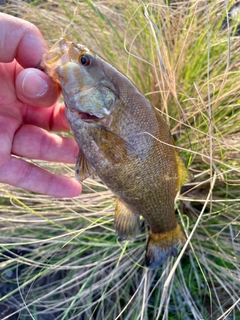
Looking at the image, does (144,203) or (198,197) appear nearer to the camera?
(144,203)

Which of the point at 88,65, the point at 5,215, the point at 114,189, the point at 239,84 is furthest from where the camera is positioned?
the point at 5,215

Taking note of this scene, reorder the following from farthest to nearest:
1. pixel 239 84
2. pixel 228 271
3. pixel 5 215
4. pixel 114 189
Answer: pixel 5 215
pixel 228 271
pixel 239 84
pixel 114 189

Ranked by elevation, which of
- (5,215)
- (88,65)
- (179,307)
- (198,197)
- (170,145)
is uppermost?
(88,65)

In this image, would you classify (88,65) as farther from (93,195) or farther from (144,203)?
(93,195)

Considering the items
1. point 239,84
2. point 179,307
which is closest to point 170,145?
point 239,84

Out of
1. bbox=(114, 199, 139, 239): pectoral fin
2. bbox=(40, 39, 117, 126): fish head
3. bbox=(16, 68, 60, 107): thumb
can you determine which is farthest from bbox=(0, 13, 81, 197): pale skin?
bbox=(114, 199, 139, 239): pectoral fin

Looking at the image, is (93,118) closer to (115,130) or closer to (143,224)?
(115,130)

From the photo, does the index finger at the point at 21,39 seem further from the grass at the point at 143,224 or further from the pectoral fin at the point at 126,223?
the pectoral fin at the point at 126,223

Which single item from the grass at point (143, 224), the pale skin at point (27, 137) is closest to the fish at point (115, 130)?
the pale skin at point (27, 137)
